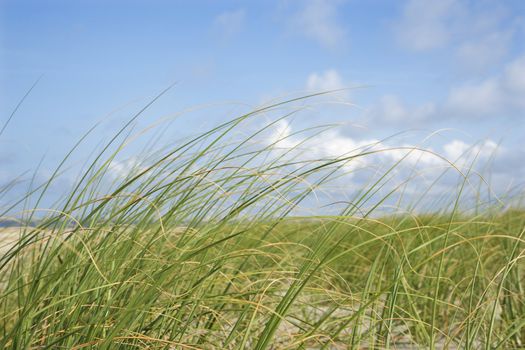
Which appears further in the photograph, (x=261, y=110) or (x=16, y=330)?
(x=261, y=110)

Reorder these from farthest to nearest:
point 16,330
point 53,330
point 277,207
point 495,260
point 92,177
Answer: point 495,260 < point 277,207 < point 92,177 < point 53,330 < point 16,330

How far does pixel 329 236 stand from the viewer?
176 cm

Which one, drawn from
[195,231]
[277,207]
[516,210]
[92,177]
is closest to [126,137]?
[92,177]

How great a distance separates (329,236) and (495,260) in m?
2.12

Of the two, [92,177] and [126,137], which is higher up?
[126,137]

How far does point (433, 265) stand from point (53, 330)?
2.08 meters

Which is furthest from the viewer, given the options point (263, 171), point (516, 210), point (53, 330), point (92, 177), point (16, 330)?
point (516, 210)

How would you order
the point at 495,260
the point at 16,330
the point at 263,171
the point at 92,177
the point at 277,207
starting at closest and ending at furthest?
the point at 16,330 → the point at 263,171 → the point at 92,177 → the point at 277,207 → the point at 495,260

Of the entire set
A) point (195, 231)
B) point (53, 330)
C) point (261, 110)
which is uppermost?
point (261, 110)

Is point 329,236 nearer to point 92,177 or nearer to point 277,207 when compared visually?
point 277,207

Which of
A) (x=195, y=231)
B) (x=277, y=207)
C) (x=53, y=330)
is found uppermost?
(x=277, y=207)

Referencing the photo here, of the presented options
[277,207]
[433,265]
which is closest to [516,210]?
[433,265]

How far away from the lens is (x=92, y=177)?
6.86 ft

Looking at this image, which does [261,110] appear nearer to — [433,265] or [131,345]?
[131,345]
